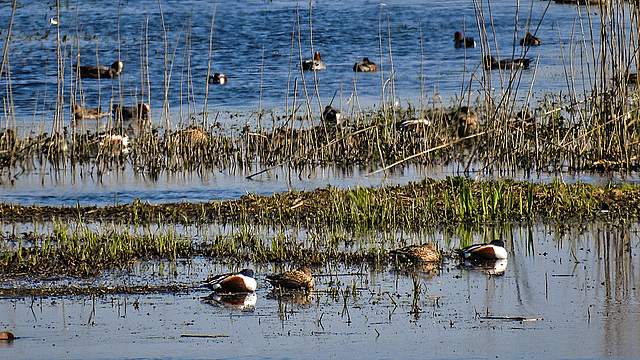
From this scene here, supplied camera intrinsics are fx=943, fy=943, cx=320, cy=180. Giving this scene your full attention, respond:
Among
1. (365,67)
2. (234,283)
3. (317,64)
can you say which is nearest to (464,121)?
(365,67)

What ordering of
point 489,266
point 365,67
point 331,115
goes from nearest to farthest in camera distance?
point 489,266, point 331,115, point 365,67

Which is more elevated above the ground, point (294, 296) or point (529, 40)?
point (529, 40)

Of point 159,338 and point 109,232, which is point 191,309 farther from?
point 109,232

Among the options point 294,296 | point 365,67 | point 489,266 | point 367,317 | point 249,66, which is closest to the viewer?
point 367,317

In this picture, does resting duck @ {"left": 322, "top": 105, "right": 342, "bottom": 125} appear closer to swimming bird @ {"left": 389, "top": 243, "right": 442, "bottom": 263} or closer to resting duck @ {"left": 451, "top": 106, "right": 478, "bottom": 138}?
resting duck @ {"left": 451, "top": 106, "right": 478, "bottom": 138}

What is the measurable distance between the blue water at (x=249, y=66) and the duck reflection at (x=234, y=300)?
4994mm

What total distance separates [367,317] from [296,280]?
30.2 inches

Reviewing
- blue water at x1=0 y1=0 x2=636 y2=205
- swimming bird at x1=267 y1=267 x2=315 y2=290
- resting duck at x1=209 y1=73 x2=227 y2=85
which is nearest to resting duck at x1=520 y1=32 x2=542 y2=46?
blue water at x1=0 y1=0 x2=636 y2=205

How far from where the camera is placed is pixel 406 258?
26.4ft

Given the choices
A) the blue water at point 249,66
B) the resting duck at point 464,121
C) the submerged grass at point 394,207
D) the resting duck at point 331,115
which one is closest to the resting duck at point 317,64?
the blue water at point 249,66

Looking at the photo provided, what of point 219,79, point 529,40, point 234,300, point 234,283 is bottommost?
point 219,79

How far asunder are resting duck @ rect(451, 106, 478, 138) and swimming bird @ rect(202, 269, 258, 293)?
917 centimetres

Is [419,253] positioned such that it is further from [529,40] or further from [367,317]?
[529,40]

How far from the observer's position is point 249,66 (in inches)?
1033
